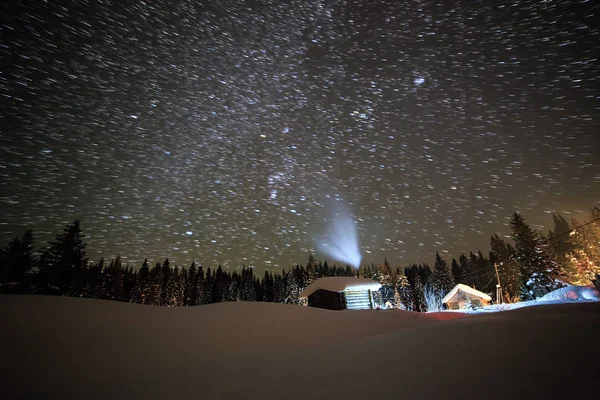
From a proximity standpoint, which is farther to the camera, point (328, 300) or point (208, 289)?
point (208, 289)

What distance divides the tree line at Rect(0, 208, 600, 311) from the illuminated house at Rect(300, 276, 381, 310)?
19.7 ft

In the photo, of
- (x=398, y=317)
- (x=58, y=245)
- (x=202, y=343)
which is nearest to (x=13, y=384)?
(x=202, y=343)

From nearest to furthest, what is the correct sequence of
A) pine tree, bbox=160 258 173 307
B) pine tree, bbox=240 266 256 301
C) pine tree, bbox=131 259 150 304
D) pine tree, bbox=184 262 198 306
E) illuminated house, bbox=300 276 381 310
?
illuminated house, bbox=300 276 381 310 < pine tree, bbox=131 259 150 304 < pine tree, bbox=160 258 173 307 < pine tree, bbox=240 266 256 301 < pine tree, bbox=184 262 198 306

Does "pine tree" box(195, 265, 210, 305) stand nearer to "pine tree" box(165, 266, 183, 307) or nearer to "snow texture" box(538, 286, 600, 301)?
"pine tree" box(165, 266, 183, 307)

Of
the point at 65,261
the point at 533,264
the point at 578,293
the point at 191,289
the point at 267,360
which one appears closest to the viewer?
the point at 267,360

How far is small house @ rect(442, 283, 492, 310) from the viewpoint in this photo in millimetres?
36094

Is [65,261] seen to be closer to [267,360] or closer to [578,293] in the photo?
[267,360]

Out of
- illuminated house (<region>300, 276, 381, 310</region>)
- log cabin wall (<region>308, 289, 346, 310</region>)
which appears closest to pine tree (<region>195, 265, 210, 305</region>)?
log cabin wall (<region>308, 289, 346, 310</region>)

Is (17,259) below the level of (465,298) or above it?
above

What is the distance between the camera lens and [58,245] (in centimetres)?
3206

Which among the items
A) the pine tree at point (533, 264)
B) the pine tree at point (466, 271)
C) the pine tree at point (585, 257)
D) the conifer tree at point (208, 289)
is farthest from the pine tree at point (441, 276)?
the conifer tree at point (208, 289)

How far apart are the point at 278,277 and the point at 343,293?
55681mm

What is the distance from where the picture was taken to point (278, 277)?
81500 mm

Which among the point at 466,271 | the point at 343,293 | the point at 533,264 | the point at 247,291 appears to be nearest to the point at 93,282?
the point at 247,291
